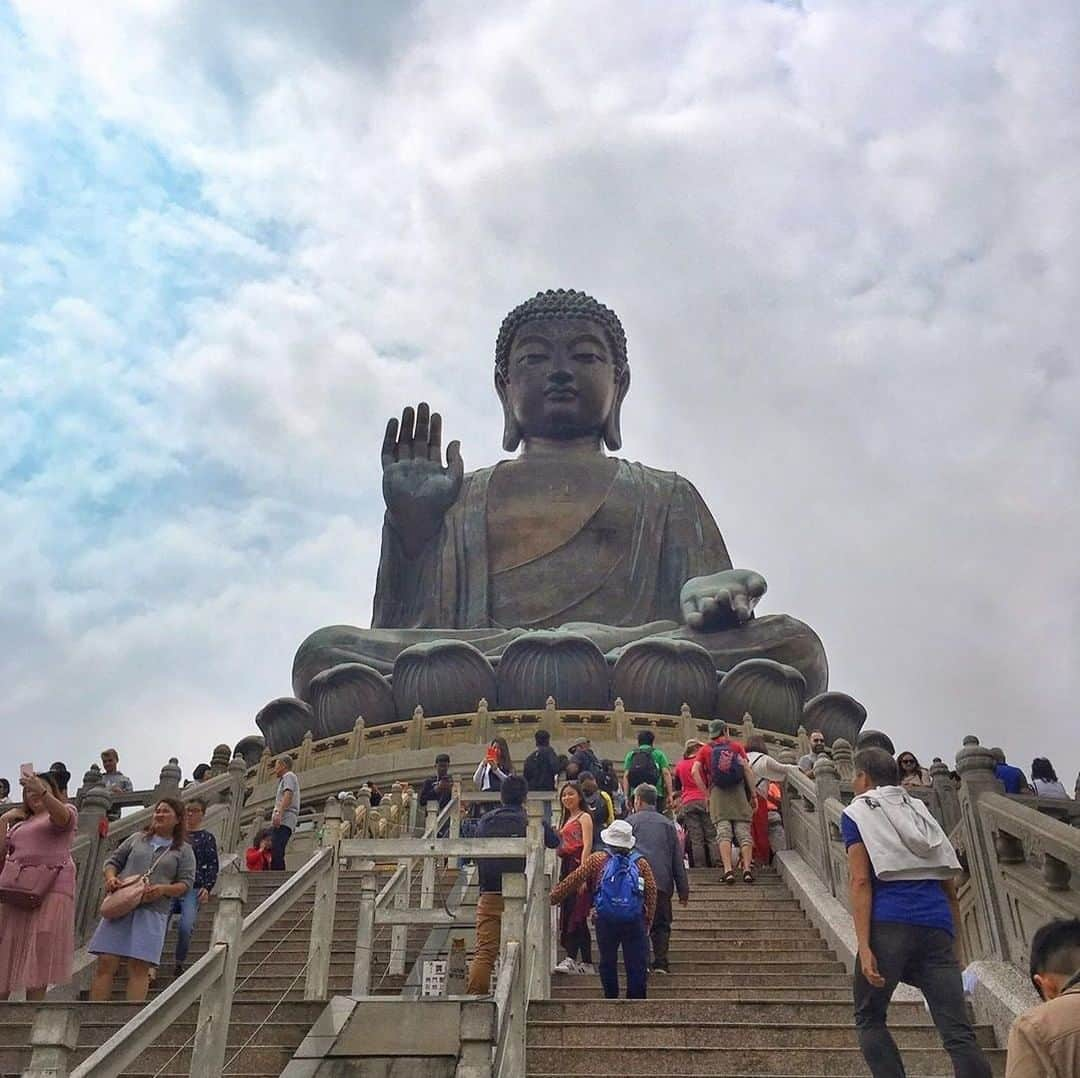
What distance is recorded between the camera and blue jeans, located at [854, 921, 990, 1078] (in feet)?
11.4

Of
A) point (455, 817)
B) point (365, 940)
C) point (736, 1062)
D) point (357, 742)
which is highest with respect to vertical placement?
point (357, 742)

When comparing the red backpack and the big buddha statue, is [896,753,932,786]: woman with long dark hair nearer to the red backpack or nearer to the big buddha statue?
the red backpack

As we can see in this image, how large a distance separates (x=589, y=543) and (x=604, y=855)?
15262 mm

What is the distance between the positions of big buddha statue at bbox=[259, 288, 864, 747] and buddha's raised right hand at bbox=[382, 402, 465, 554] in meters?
0.03

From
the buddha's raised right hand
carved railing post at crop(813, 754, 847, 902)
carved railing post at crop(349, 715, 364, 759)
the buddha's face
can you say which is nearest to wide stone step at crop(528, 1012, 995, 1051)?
carved railing post at crop(813, 754, 847, 902)

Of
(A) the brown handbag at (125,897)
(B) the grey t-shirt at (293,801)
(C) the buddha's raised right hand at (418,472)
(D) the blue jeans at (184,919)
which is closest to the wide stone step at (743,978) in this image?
(D) the blue jeans at (184,919)

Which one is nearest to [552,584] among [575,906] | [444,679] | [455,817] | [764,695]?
[444,679]

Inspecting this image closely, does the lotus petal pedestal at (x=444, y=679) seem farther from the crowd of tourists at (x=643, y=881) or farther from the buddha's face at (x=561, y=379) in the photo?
the crowd of tourists at (x=643, y=881)

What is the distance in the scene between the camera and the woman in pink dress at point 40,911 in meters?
5.11

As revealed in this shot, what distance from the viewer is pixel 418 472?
20.3 metres

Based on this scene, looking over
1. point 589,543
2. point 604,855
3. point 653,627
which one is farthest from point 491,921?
point 589,543

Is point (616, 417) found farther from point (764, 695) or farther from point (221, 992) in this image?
point (221, 992)

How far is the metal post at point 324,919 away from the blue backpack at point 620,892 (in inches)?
43.1

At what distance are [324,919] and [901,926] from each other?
2389 millimetres
